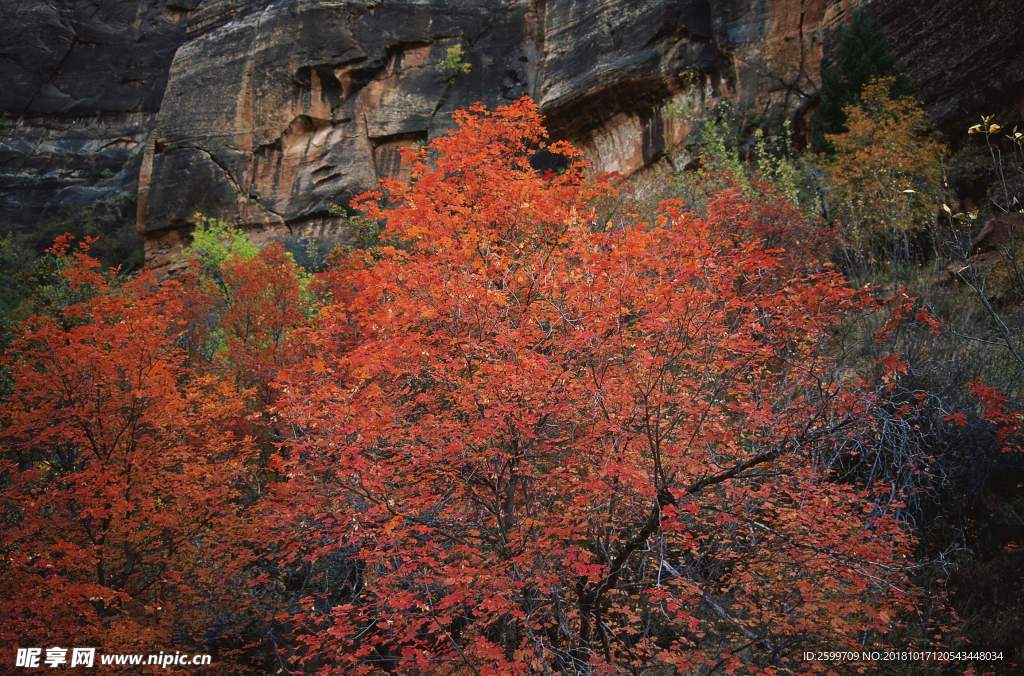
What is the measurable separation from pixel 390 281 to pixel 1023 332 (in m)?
11.3

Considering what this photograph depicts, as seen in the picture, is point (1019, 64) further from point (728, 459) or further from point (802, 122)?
point (728, 459)

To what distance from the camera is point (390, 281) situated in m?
12.7

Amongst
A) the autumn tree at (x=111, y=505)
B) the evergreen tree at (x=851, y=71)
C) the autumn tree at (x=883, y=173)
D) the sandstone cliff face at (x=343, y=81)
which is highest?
the sandstone cliff face at (x=343, y=81)

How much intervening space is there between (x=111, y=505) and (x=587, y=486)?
8.68m

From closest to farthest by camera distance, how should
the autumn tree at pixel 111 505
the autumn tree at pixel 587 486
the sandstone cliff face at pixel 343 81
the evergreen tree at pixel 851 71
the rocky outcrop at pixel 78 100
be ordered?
1. the autumn tree at pixel 587 486
2. the autumn tree at pixel 111 505
3. the evergreen tree at pixel 851 71
4. the sandstone cliff face at pixel 343 81
5. the rocky outcrop at pixel 78 100

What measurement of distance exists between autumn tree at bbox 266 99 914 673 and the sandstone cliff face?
1653cm

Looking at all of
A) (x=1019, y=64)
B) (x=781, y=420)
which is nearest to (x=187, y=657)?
(x=781, y=420)

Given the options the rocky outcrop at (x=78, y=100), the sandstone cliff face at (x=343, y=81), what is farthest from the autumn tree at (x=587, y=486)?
the rocky outcrop at (x=78, y=100)

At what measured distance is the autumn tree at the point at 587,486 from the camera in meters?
7.71

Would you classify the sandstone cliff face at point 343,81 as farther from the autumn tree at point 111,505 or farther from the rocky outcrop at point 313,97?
the autumn tree at point 111,505

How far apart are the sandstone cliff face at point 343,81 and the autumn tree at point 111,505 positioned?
23.1m

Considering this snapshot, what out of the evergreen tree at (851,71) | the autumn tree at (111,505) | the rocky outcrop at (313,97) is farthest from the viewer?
the rocky outcrop at (313,97)

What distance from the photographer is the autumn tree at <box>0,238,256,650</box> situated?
9906mm

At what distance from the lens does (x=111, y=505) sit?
427 inches
